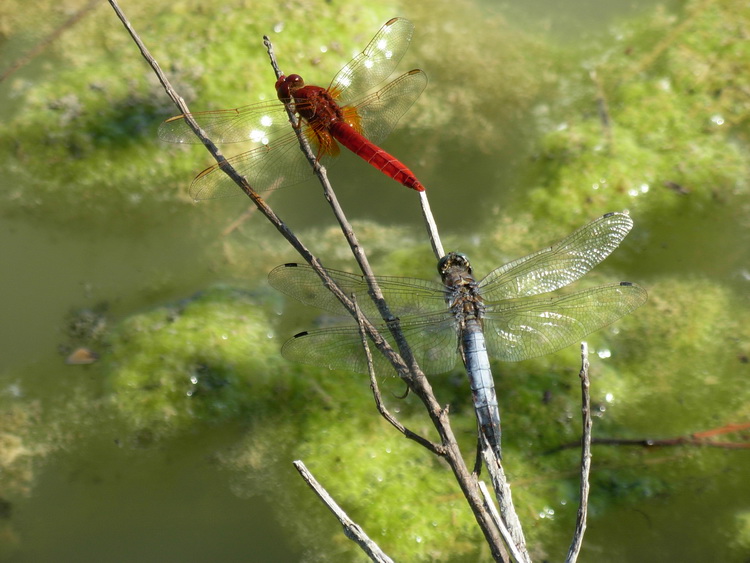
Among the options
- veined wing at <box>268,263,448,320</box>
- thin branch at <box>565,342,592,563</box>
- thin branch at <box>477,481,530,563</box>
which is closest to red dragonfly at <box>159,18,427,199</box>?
veined wing at <box>268,263,448,320</box>

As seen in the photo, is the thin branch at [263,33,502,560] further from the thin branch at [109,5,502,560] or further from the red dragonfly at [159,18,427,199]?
the red dragonfly at [159,18,427,199]

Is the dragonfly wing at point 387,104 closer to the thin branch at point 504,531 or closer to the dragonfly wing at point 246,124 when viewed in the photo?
the dragonfly wing at point 246,124

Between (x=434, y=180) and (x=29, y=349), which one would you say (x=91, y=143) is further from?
(x=434, y=180)

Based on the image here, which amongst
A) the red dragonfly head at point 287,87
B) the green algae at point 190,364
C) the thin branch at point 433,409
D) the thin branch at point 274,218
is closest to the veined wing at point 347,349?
the thin branch at point 433,409

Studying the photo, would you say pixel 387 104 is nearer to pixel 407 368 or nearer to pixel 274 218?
pixel 274 218

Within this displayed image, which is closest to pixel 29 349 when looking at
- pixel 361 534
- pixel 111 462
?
pixel 111 462

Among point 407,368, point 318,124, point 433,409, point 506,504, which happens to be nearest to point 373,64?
point 318,124
